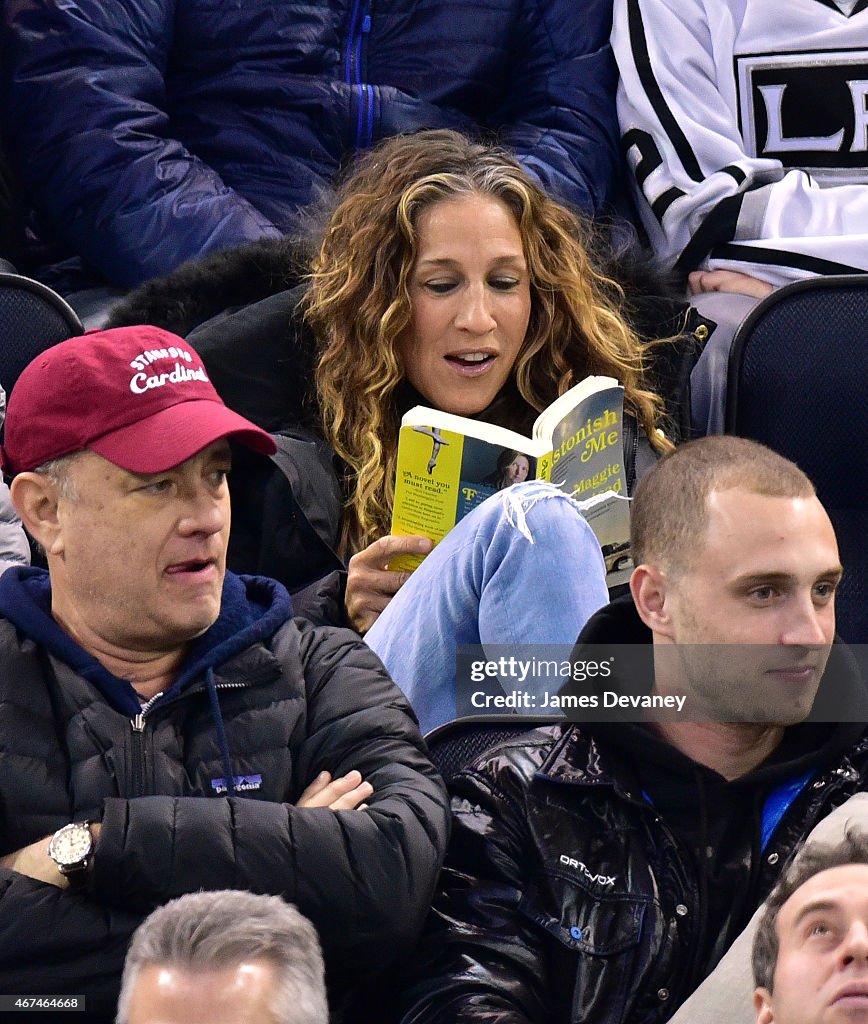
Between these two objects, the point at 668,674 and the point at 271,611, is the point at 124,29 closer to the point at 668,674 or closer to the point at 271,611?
the point at 271,611

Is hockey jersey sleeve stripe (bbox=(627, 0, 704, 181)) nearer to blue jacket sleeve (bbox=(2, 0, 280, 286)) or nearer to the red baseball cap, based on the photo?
blue jacket sleeve (bbox=(2, 0, 280, 286))

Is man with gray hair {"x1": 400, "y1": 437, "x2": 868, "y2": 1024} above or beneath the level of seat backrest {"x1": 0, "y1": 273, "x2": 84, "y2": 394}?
beneath

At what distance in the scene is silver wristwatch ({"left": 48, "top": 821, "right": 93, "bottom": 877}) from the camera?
1.56m

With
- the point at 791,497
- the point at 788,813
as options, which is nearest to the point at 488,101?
the point at 791,497

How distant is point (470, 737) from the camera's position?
71.4 inches

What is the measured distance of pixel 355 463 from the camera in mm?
2533

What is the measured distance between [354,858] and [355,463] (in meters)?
1.01

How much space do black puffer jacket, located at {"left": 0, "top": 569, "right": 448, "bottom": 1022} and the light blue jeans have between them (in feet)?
0.91

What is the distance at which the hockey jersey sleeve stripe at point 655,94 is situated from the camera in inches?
120

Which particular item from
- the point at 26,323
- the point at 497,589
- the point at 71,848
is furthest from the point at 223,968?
the point at 26,323

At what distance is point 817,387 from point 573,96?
2.78ft

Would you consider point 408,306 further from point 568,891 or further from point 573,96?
point 568,891

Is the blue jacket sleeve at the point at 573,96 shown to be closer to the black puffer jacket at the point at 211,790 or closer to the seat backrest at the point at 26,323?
the seat backrest at the point at 26,323

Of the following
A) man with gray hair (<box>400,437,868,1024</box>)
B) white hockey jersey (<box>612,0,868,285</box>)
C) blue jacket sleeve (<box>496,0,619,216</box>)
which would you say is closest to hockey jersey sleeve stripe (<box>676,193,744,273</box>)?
white hockey jersey (<box>612,0,868,285</box>)
